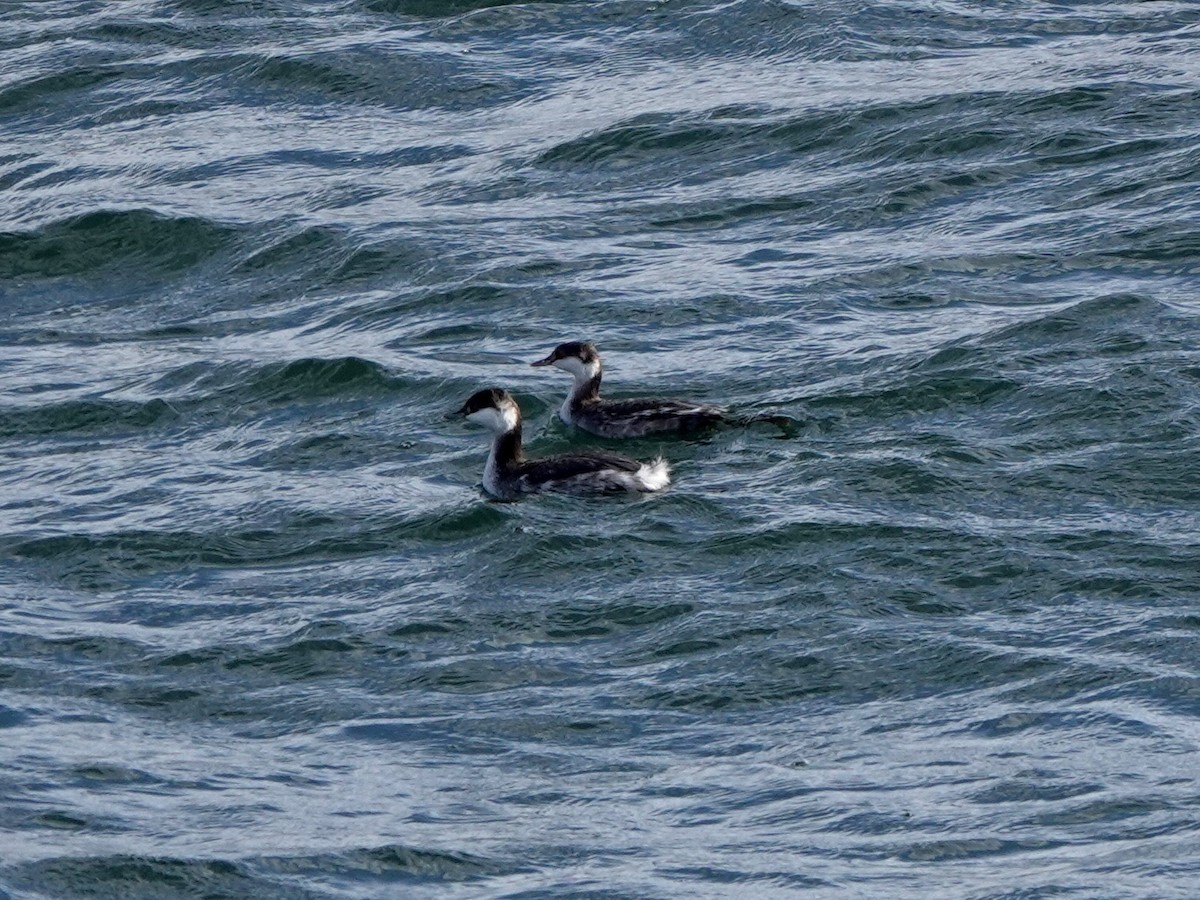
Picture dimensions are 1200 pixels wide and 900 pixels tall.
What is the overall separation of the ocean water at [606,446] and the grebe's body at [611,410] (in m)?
0.16

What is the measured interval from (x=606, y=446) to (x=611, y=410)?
215mm

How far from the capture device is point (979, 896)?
8.52m

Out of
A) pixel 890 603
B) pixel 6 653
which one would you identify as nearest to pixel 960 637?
pixel 890 603

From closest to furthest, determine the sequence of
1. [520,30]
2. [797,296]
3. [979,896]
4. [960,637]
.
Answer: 1. [979,896]
2. [960,637]
3. [797,296]
4. [520,30]

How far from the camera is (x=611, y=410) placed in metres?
14.1

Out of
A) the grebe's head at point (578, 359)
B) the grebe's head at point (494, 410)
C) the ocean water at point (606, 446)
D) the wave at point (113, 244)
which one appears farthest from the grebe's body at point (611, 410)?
the wave at point (113, 244)

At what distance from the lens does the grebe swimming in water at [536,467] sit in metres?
13.1

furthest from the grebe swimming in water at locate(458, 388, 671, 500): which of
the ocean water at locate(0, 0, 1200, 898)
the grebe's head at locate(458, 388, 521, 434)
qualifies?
the ocean water at locate(0, 0, 1200, 898)

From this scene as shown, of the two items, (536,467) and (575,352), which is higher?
(575,352)

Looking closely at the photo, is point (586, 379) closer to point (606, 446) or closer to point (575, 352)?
point (575, 352)

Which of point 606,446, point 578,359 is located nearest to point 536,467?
point 606,446

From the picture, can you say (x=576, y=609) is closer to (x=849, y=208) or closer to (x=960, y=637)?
(x=960, y=637)

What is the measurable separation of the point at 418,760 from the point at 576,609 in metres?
1.70

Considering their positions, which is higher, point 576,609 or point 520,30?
point 520,30
